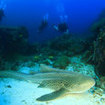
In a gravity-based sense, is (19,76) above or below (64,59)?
below

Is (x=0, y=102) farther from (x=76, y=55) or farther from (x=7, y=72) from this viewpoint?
(x=76, y=55)

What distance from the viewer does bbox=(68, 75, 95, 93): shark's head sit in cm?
374

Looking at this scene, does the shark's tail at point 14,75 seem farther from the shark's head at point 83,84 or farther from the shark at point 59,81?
the shark's head at point 83,84

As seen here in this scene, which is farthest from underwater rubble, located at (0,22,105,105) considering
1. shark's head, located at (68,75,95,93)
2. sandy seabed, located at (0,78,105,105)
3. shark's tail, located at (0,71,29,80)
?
shark's head, located at (68,75,95,93)

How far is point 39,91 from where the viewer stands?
4.40m

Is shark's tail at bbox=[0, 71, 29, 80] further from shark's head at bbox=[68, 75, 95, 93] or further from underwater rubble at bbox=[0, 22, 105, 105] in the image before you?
shark's head at bbox=[68, 75, 95, 93]

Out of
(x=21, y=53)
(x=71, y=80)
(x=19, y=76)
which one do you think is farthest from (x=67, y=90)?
(x=21, y=53)

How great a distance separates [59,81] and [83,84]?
85 cm

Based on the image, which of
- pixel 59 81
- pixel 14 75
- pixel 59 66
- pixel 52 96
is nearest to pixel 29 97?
pixel 52 96

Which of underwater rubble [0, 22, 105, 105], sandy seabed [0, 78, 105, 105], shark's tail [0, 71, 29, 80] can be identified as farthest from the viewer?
shark's tail [0, 71, 29, 80]

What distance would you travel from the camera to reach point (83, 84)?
12.3 feet

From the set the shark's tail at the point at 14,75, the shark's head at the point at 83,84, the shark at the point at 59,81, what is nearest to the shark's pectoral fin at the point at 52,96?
the shark at the point at 59,81

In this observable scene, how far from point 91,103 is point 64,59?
4066mm

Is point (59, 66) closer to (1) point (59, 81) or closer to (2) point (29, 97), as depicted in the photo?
(1) point (59, 81)
